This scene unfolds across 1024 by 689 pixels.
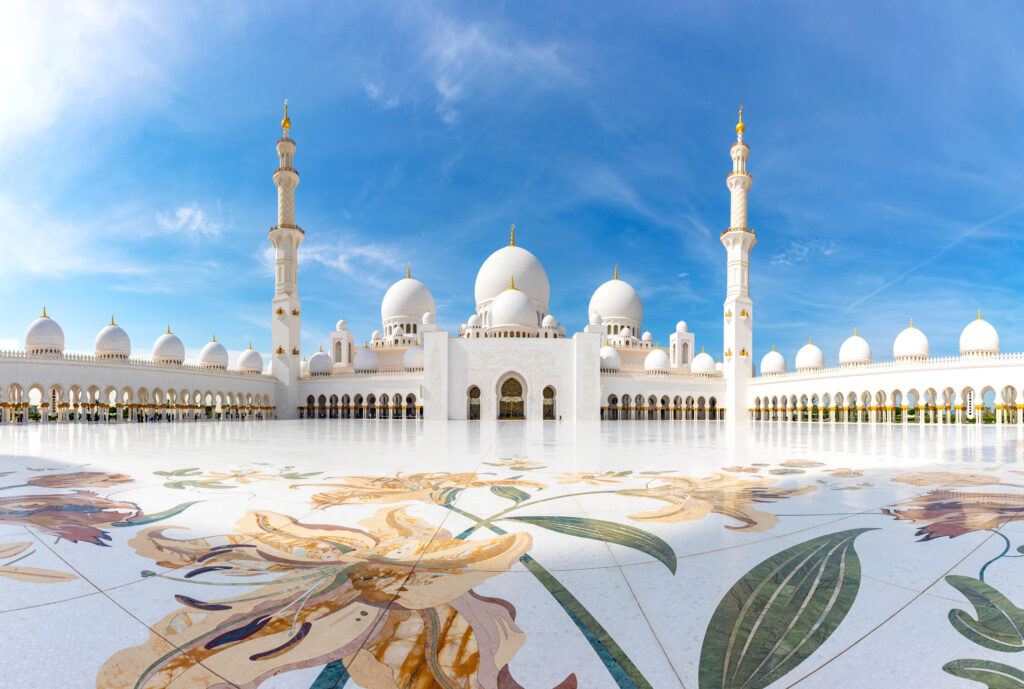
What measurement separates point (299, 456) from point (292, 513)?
359cm

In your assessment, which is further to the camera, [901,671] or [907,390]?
[907,390]

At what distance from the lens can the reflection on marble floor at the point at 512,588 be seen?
137cm

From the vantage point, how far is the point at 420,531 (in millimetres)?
2588

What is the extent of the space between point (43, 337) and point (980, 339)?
40.2 metres

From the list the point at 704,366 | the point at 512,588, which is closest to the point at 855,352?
the point at 704,366

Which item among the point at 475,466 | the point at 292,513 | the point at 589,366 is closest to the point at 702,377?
the point at 589,366

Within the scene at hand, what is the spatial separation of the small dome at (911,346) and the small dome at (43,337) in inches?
1498

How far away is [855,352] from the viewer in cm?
2603

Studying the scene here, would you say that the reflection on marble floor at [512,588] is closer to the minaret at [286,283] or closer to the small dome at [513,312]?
the small dome at [513,312]

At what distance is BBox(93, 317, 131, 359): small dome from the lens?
2466cm

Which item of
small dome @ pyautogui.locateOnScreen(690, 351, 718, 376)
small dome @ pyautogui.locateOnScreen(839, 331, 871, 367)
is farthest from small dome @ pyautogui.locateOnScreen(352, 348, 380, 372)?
small dome @ pyautogui.locateOnScreen(839, 331, 871, 367)

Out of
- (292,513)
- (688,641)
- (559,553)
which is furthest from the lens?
(292,513)

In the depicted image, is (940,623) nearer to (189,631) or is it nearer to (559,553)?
(559,553)

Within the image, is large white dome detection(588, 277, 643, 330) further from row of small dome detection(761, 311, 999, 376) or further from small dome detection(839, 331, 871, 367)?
small dome detection(839, 331, 871, 367)
